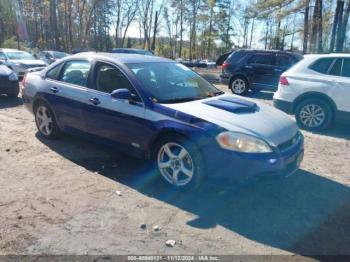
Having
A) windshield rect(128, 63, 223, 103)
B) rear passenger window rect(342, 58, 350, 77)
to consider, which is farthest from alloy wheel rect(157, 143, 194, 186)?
rear passenger window rect(342, 58, 350, 77)

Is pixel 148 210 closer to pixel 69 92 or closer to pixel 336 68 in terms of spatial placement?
pixel 69 92

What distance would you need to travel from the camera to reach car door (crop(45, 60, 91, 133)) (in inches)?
207

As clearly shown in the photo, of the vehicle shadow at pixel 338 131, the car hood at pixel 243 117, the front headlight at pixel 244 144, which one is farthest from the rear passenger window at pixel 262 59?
the front headlight at pixel 244 144

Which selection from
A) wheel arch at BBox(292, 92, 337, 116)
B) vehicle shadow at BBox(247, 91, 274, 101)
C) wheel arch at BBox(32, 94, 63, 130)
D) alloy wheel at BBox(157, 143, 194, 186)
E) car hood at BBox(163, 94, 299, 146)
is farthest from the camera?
vehicle shadow at BBox(247, 91, 274, 101)

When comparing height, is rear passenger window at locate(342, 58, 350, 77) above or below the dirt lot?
above

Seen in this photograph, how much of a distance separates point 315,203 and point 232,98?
1.70m

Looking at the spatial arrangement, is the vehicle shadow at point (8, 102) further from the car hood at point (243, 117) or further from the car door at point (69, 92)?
the car hood at point (243, 117)

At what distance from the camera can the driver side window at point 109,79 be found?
15.7 feet

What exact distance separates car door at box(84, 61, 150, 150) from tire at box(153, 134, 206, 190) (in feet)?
0.94

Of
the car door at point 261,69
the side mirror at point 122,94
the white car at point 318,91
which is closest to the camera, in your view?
the side mirror at point 122,94

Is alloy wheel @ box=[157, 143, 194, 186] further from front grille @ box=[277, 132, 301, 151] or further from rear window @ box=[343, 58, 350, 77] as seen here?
rear window @ box=[343, 58, 350, 77]

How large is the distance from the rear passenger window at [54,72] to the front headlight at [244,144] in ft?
10.8

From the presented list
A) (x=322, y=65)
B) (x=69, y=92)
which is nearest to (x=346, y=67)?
(x=322, y=65)

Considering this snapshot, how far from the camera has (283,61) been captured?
1239cm
